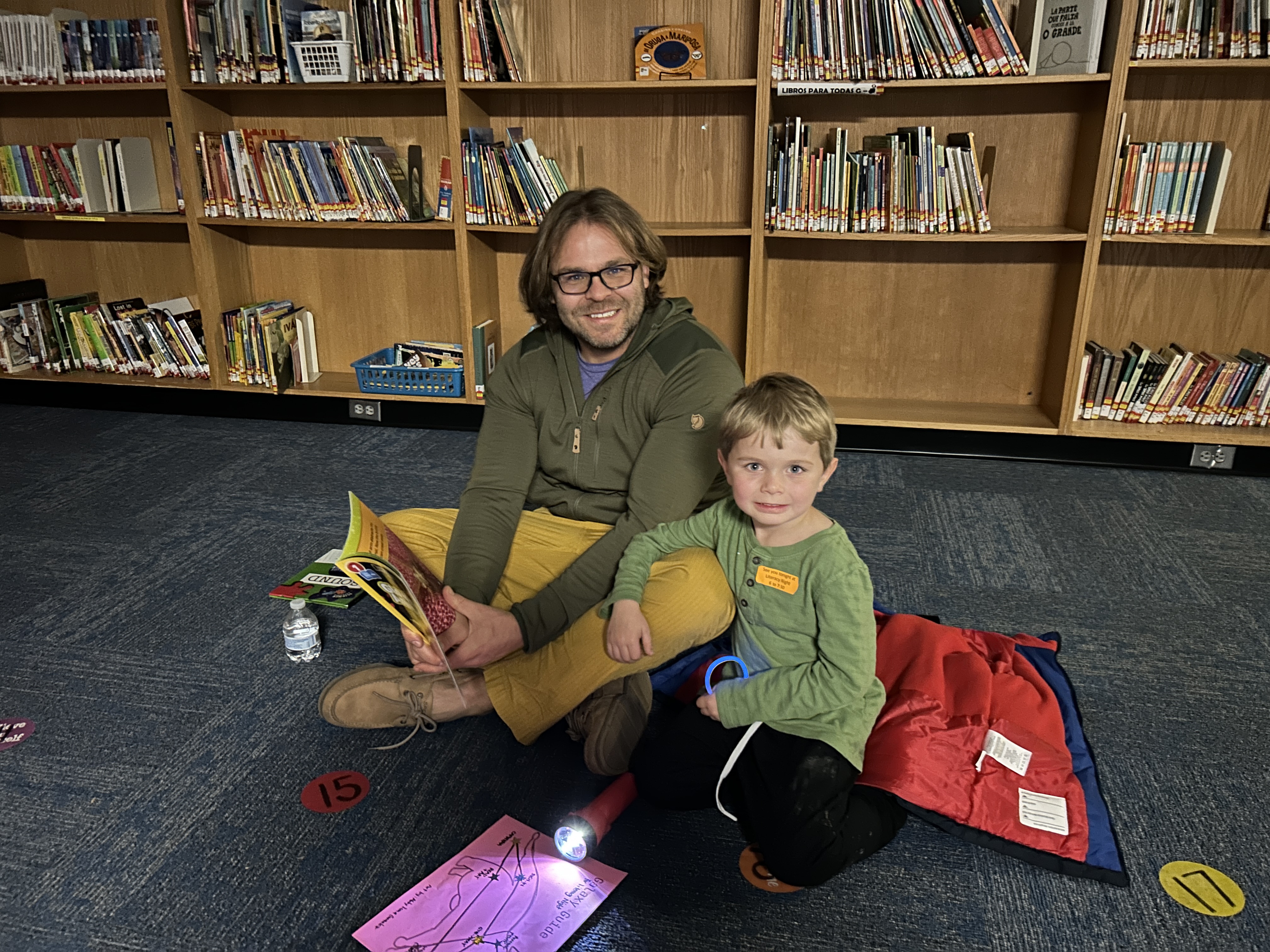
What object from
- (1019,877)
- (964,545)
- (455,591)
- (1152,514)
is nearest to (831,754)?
(1019,877)

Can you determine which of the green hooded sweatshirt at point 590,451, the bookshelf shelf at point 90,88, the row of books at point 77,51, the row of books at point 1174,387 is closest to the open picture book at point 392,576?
the green hooded sweatshirt at point 590,451

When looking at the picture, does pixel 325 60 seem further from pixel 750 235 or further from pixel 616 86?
pixel 750 235

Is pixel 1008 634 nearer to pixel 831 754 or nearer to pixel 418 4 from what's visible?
→ pixel 831 754

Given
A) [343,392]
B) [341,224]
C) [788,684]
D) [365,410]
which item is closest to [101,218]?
[341,224]

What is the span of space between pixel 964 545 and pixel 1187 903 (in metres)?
1.26

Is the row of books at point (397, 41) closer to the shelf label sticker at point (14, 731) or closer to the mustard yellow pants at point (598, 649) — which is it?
the mustard yellow pants at point (598, 649)

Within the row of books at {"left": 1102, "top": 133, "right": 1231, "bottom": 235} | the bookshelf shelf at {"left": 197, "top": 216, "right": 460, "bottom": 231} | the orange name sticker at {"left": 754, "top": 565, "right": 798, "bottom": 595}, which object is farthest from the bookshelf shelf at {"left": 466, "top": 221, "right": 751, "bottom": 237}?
the orange name sticker at {"left": 754, "top": 565, "right": 798, "bottom": 595}

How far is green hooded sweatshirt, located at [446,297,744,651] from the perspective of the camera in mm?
1608

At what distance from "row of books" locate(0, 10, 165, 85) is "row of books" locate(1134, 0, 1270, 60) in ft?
10.6

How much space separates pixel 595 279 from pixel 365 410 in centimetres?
212

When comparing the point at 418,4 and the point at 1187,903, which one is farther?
the point at 418,4

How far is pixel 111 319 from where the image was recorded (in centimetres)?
364

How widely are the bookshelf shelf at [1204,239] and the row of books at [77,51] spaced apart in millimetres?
3332

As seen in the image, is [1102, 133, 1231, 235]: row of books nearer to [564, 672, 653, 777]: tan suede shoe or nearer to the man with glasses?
the man with glasses
